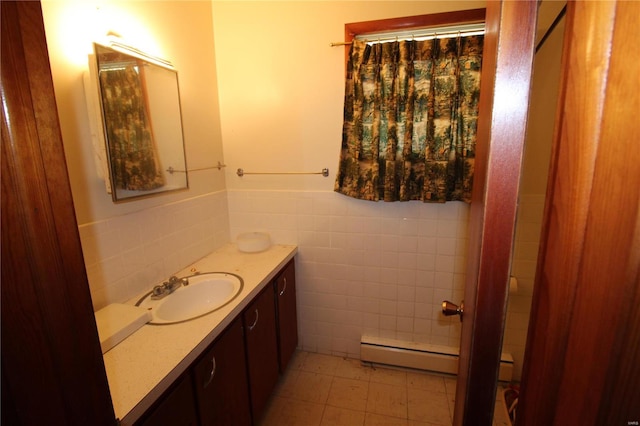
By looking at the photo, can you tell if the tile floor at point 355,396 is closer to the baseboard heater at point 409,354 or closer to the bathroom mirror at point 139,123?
the baseboard heater at point 409,354

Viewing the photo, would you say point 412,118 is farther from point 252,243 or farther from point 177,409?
point 177,409

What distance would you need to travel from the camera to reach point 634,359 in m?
0.40

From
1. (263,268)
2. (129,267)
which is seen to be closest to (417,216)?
(263,268)

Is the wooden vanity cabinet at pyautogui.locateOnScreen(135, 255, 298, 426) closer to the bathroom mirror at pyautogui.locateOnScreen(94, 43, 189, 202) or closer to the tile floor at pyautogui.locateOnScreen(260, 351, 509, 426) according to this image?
the tile floor at pyautogui.locateOnScreen(260, 351, 509, 426)

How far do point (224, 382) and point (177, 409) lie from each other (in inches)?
11.0

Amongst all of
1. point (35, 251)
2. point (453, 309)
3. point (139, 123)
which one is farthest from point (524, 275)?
point (139, 123)

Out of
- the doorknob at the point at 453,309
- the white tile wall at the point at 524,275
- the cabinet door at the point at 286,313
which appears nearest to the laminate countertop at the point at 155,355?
the cabinet door at the point at 286,313

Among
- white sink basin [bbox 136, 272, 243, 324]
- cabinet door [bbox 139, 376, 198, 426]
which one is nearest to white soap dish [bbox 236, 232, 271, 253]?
white sink basin [bbox 136, 272, 243, 324]

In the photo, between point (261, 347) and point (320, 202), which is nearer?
point (261, 347)

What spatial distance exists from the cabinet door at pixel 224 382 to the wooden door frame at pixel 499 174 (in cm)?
90

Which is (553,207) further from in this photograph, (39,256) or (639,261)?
(39,256)

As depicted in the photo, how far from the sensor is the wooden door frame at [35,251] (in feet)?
1.24

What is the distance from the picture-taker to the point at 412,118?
Answer: 163 centimetres

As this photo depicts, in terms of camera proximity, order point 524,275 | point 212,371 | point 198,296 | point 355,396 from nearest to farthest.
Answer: point 524,275 → point 212,371 → point 198,296 → point 355,396
